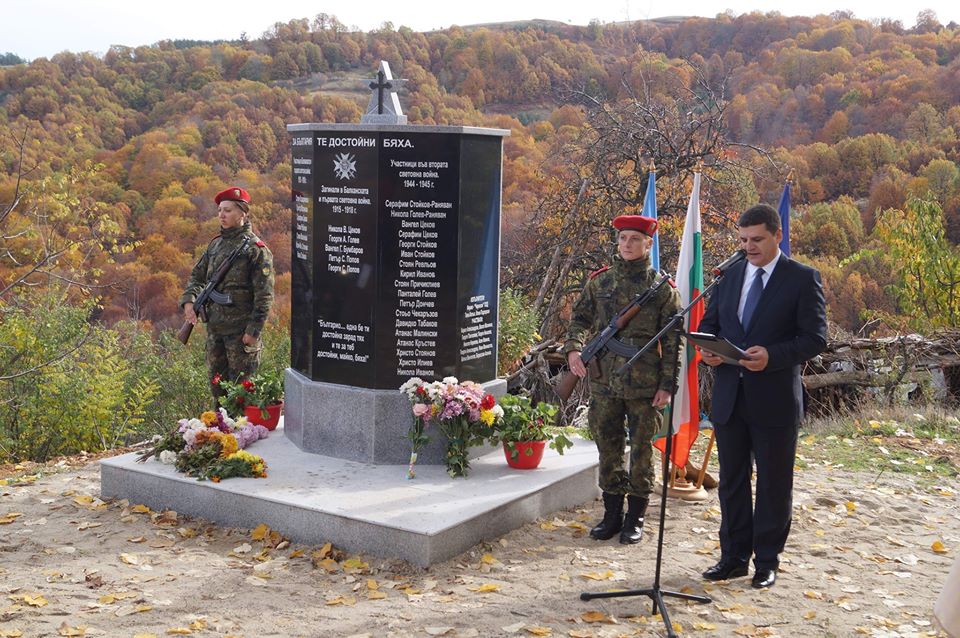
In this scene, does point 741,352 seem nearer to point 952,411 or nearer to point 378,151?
point 378,151

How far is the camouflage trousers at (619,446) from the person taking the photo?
6422mm

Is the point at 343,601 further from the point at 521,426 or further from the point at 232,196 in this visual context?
the point at 232,196

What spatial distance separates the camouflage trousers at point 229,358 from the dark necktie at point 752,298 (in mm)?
4311

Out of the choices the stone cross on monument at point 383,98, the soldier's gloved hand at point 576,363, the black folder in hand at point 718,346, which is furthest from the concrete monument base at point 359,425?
the black folder in hand at point 718,346

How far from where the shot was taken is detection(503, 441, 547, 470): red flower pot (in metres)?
7.13

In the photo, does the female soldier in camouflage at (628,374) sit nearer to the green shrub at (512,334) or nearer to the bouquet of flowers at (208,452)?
the bouquet of flowers at (208,452)

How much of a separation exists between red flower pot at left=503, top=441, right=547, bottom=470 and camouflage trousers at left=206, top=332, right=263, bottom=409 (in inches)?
97.8

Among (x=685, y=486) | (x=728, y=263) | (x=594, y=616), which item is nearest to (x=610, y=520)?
(x=685, y=486)

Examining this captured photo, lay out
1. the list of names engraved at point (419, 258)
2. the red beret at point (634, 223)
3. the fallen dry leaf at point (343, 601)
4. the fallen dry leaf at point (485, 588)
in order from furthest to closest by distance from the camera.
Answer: the list of names engraved at point (419, 258)
the red beret at point (634, 223)
the fallen dry leaf at point (485, 588)
the fallen dry leaf at point (343, 601)

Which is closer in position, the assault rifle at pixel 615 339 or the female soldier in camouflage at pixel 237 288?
the assault rifle at pixel 615 339

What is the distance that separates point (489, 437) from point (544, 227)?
31.2ft

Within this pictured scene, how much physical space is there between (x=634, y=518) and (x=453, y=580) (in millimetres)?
1497

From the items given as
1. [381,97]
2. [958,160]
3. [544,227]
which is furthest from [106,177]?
[958,160]

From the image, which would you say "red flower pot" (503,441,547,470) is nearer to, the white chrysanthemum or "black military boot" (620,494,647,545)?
the white chrysanthemum
